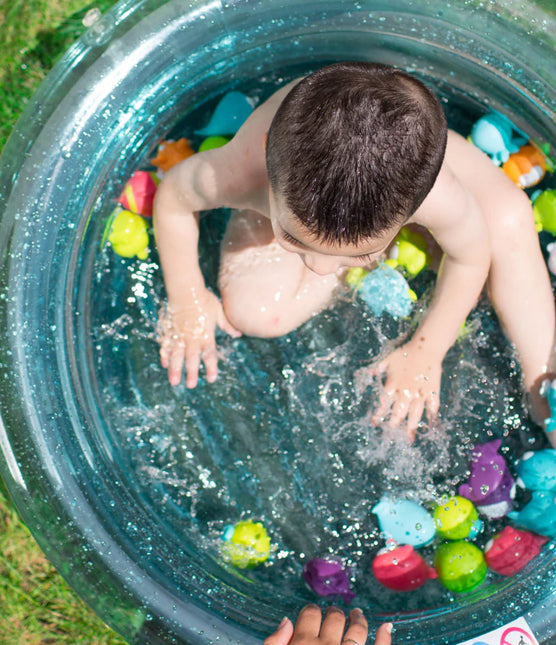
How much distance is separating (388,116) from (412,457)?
1009 millimetres

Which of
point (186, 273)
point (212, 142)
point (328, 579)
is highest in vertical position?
point (212, 142)

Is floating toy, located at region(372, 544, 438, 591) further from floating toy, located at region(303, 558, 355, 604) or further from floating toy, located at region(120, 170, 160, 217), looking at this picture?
floating toy, located at region(120, 170, 160, 217)

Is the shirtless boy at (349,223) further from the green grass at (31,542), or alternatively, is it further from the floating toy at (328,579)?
the green grass at (31,542)

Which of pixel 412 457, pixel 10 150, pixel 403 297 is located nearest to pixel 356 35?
pixel 403 297

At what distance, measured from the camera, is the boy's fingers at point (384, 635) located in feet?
4.76

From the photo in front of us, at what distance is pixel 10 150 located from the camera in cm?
155

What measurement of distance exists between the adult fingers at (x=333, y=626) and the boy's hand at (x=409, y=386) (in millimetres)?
476

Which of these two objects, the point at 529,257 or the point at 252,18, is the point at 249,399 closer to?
the point at 529,257

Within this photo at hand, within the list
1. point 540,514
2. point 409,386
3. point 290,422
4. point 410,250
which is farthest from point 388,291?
point 540,514

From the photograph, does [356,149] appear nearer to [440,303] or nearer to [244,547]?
[440,303]

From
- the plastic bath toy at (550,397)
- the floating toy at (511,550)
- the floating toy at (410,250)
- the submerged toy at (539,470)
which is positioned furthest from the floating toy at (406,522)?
the floating toy at (410,250)

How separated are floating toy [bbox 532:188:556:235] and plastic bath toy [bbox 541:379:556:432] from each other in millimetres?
389

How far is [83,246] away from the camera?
1.73 metres

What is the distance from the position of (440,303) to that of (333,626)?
0.75 metres
